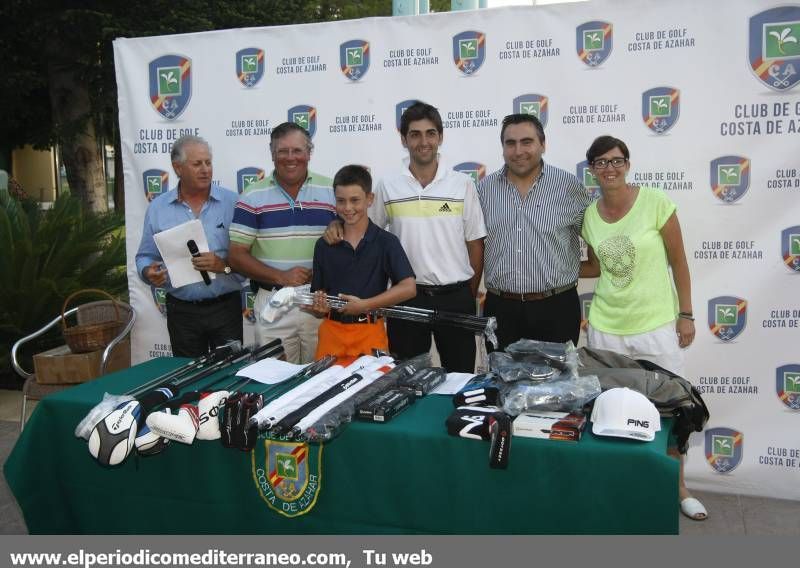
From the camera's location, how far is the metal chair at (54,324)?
368 cm

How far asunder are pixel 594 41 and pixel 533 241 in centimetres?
119

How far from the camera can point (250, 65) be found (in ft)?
13.4

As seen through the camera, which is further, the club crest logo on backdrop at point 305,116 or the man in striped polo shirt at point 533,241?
the club crest logo on backdrop at point 305,116

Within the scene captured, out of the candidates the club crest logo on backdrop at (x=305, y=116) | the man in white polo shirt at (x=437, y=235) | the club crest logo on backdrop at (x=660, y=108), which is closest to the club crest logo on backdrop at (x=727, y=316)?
the club crest logo on backdrop at (x=660, y=108)

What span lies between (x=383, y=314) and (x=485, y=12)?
183 centimetres

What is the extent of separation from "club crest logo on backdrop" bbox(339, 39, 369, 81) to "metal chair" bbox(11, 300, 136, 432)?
1956 mm

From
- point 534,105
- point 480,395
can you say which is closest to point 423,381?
point 480,395

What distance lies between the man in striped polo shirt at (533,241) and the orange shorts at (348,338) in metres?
0.71

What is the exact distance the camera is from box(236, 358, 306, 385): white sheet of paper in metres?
2.55

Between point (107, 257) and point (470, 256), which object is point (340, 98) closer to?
point (470, 256)

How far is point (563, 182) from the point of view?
10.5 feet

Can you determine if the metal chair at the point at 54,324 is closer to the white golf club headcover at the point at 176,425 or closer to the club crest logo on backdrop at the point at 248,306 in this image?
the club crest logo on backdrop at the point at 248,306

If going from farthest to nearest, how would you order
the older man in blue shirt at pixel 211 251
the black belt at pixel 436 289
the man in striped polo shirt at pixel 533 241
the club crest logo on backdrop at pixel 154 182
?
the club crest logo on backdrop at pixel 154 182
the older man in blue shirt at pixel 211 251
the black belt at pixel 436 289
the man in striped polo shirt at pixel 533 241

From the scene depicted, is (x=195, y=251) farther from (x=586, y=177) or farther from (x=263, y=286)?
(x=586, y=177)
